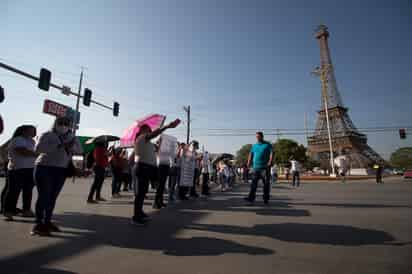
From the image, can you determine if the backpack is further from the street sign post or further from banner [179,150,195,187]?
the street sign post

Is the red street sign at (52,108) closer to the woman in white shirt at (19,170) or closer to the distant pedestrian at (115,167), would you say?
the distant pedestrian at (115,167)

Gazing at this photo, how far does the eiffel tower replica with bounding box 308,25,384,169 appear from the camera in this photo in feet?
193

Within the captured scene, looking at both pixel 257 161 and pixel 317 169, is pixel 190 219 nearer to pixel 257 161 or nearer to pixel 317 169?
pixel 257 161

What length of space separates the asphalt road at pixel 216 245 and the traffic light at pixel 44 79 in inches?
383

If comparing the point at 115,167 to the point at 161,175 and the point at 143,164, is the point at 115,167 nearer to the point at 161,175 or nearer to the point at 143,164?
the point at 161,175

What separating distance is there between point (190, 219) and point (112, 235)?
1.42 m

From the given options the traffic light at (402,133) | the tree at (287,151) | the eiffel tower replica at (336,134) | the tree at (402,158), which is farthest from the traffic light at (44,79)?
the tree at (402,158)

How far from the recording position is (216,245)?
8.81 ft

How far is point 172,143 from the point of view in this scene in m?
6.28

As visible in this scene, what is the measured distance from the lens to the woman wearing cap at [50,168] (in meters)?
3.09

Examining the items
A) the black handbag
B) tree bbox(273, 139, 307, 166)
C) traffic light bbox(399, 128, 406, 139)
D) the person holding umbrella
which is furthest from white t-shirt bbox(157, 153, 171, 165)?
tree bbox(273, 139, 307, 166)

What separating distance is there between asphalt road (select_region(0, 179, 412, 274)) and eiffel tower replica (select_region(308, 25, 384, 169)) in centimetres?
6174

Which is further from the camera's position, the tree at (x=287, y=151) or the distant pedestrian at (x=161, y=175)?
the tree at (x=287, y=151)

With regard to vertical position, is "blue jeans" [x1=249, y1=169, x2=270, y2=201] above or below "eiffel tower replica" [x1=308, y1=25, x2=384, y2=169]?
below
